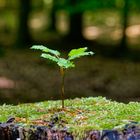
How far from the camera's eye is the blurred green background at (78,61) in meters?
14.9

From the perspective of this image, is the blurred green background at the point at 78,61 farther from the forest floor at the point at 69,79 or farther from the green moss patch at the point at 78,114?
the green moss patch at the point at 78,114

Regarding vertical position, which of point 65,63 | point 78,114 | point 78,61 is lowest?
point 78,114

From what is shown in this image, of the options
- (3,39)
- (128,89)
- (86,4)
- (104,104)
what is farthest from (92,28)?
(104,104)

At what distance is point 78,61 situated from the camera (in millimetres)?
19375

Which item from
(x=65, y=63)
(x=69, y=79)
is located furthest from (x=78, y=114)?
(x=69, y=79)

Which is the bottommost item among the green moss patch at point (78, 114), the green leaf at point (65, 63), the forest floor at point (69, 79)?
the green moss patch at point (78, 114)

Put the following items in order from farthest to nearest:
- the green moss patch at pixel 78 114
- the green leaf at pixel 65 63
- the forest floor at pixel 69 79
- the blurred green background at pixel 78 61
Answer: the blurred green background at pixel 78 61
the forest floor at pixel 69 79
the green leaf at pixel 65 63
the green moss patch at pixel 78 114

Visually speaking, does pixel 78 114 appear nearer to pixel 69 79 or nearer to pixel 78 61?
pixel 69 79

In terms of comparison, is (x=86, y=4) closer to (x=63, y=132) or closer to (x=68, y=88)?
(x=68, y=88)

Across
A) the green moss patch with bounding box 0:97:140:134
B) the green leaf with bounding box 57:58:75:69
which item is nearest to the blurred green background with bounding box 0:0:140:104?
the green moss patch with bounding box 0:97:140:134

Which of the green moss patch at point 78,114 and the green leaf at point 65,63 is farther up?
the green leaf at point 65,63

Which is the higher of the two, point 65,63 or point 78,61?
point 78,61

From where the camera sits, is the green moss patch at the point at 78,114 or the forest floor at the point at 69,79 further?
the forest floor at the point at 69,79

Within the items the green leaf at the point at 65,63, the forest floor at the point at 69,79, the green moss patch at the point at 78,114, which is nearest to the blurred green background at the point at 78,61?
the forest floor at the point at 69,79
